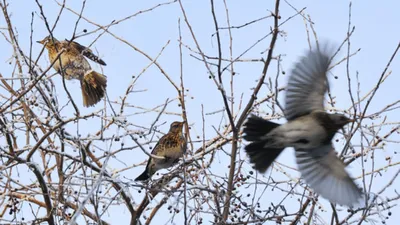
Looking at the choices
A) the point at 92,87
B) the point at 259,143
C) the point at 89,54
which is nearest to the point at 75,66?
the point at 92,87

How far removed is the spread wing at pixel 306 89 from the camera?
16.0 ft

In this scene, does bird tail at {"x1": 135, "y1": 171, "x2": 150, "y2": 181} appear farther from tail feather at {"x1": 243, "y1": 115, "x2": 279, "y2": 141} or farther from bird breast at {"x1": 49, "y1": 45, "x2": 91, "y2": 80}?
bird breast at {"x1": 49, "y1": 45, "x2": 91, "y2": 80}

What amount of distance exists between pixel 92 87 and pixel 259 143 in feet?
8.69

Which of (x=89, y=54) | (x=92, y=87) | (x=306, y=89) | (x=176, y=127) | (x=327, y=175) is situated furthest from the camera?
(x=92, y=87)

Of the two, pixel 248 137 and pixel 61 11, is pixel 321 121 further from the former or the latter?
pixel 61 11

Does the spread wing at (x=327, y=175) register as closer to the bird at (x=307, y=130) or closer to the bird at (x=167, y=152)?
the bird at (x=307, y=130)

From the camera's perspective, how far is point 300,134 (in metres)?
4.80

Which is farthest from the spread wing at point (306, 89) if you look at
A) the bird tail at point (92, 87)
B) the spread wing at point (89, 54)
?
the bird tail at point (92, 87)

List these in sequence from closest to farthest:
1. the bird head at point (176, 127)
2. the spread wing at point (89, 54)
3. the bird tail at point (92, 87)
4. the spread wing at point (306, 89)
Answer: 1. the spread wing at point (306, 89)
2. the spread wing at point (89, 54)
3. the bird head at point (176, 127)
4. the bird tail at point (92, 87)

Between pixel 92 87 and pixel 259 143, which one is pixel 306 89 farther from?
pixel 92 87

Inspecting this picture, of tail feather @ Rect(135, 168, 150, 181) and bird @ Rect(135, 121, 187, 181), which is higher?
bird @ Rect(135, 121, 187, 181)

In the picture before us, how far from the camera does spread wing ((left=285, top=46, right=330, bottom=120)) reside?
4.89 meters

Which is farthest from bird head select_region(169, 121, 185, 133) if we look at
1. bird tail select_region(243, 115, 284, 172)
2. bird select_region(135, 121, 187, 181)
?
bird tail select_region(243, 115, 284, 172)

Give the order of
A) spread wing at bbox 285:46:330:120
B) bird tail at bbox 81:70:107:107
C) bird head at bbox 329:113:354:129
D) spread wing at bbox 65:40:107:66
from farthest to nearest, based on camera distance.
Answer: bird tail at bbox 81:70:107:107 < spread wing at bbox 65:40:107:66 < spread wing at bbox 285:46:330:120 < bird head at bbox 329:113:354:129
